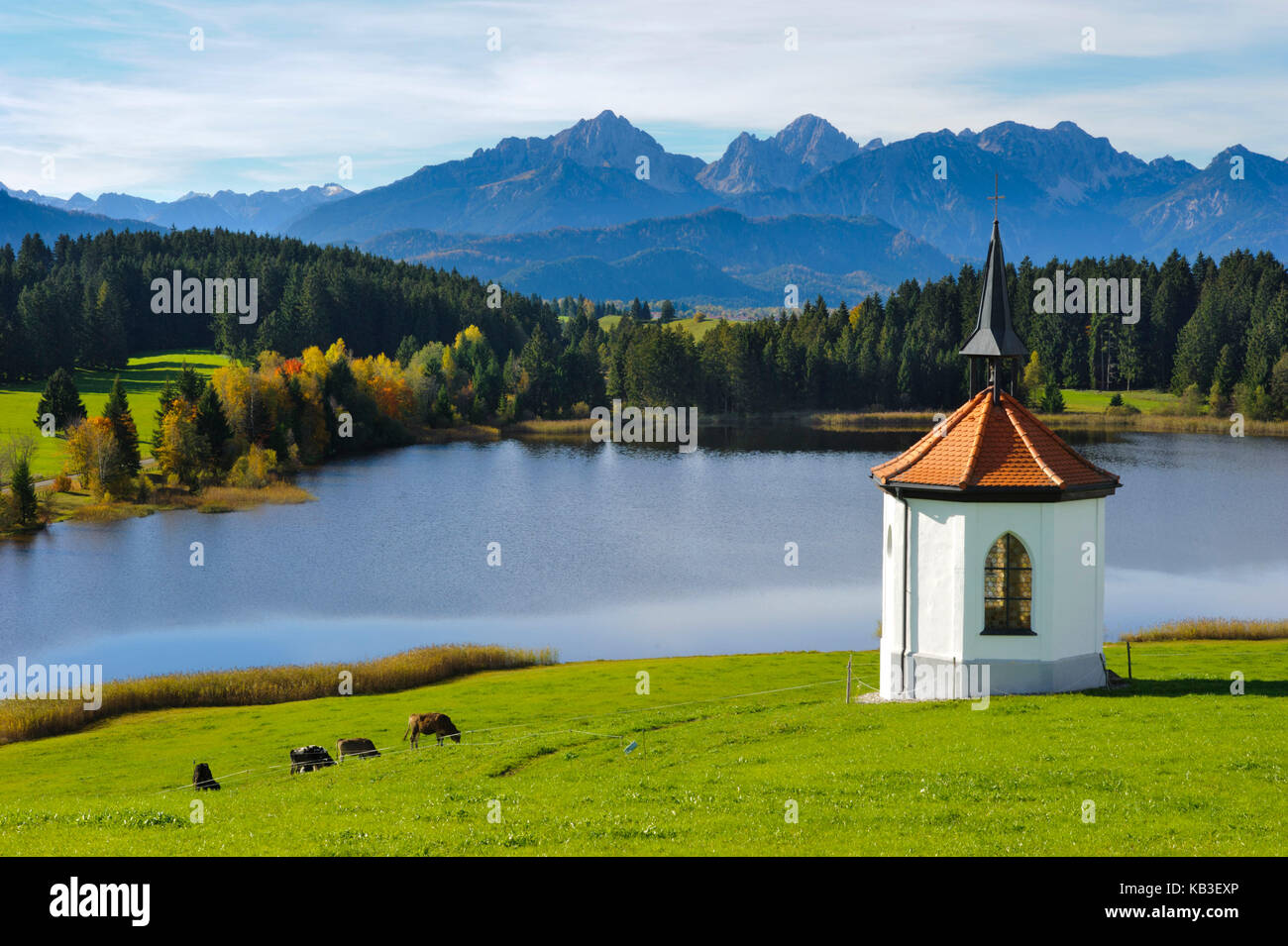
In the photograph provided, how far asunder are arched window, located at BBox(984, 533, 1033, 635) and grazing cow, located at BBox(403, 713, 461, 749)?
12.8 metres

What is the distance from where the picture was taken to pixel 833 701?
26.8 m

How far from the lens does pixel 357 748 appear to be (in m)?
25.2

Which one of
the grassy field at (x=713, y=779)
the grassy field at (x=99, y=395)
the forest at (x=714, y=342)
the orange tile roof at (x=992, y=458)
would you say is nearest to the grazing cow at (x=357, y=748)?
the grassy field at (x=713, y=779)

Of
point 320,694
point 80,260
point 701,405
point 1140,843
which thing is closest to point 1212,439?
point 701,405

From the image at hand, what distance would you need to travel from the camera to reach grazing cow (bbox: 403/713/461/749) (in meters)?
26.5

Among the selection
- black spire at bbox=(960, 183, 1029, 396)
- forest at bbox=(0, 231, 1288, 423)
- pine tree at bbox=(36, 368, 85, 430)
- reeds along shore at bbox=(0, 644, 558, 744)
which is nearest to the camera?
black spire at bbox=(960, 183, 1029, 396)

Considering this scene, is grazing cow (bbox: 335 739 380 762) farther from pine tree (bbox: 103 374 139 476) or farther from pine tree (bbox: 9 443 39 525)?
pine tree (bbox: 103 374 139 476)

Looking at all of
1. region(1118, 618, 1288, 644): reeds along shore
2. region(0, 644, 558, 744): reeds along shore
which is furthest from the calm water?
region(0, 644, 558, 744): reeds along shore

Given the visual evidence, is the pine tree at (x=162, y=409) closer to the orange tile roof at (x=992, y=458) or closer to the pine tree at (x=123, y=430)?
the pine tree at (x=123, y=430)

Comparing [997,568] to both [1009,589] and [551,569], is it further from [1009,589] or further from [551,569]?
[551,569]

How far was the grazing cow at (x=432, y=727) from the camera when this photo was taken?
1042 inches
